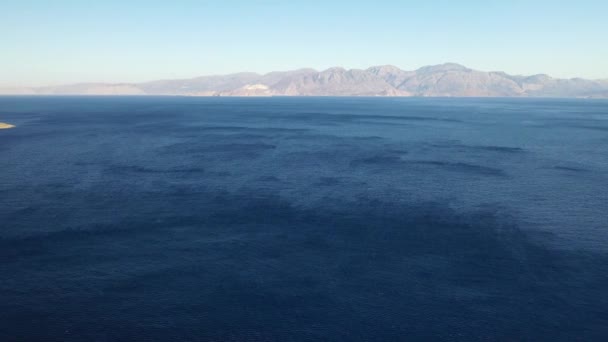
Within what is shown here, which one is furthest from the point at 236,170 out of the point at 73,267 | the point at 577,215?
the point at 577,215

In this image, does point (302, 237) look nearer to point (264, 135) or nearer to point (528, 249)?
point (528, 249)

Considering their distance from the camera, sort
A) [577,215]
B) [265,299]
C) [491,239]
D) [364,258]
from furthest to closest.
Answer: [577,215] < [491,239] < [364,258] < [265,299]

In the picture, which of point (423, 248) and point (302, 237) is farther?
point (302, 237)

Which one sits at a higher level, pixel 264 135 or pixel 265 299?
pixel 264 135

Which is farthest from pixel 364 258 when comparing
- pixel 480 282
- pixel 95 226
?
pixel 95 226

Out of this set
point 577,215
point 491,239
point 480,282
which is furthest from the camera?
point 577,215

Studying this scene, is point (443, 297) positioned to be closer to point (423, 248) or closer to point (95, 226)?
point (423, 248)
